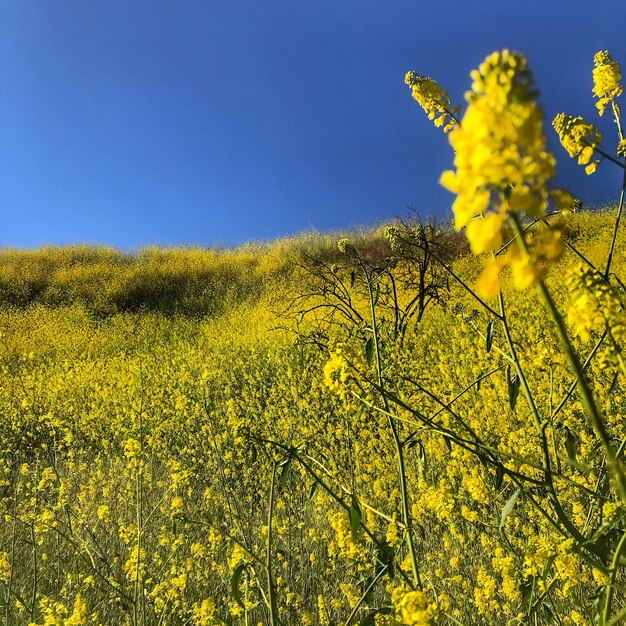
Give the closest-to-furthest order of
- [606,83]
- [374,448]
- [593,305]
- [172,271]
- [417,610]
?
[593,305] < [417,610] < [606,83] < [374,448] < [172,271]

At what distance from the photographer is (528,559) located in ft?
5.16

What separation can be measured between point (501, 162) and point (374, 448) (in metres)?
4.84

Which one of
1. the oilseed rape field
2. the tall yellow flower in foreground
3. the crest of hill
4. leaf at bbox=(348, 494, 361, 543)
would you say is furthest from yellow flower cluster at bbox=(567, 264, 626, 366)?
the crest of hill

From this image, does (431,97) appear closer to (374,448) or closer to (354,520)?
(354,520)

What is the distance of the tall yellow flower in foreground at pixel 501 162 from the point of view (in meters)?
0.56

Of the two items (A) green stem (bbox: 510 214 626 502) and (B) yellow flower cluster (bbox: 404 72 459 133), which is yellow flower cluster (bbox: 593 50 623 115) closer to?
(B) yellow flower cluster (bbox: 404 72 459 133)

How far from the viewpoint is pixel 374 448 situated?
5.14 m

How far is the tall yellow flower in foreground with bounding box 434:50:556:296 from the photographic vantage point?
562 mm

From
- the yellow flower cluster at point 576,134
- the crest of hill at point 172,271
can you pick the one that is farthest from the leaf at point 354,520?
the crest of hill at point 172,271

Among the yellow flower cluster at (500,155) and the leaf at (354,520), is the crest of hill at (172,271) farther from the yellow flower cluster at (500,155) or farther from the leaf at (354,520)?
the yellow flower cluster at (500,155)

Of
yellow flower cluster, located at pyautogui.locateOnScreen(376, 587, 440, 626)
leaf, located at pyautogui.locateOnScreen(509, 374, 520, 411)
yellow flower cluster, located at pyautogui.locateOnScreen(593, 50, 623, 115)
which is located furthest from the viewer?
yellow flower cluster, located at pyautogui.locateOnScreen(593, 50, 623, 115)

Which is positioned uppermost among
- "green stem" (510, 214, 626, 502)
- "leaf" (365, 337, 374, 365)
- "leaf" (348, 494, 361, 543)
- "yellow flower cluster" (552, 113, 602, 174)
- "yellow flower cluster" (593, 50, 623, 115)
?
"yellow flower cluster" (593, 50, 623, 115)

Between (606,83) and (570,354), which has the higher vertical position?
(606,83)

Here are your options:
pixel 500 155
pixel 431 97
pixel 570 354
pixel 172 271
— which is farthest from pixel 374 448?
pixel 172 271
